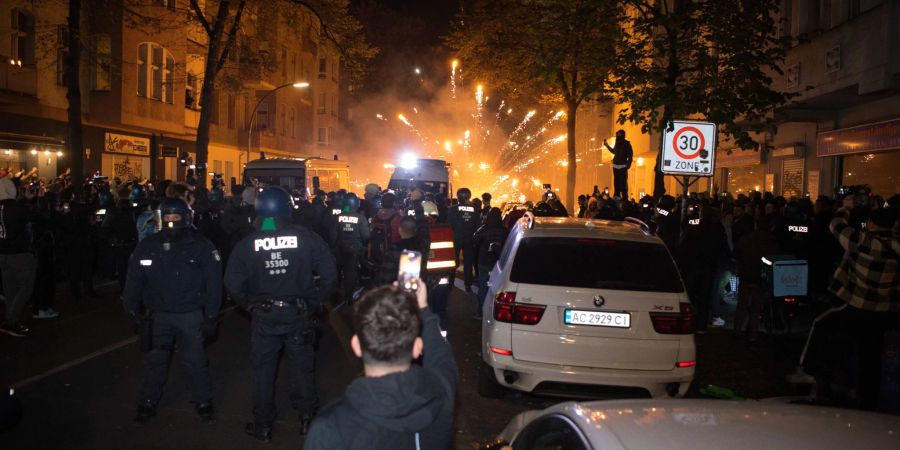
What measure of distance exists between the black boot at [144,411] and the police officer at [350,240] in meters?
4.81

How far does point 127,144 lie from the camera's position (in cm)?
2831

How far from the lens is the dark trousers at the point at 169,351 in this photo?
585 centimetres

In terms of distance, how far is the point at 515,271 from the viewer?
6234 mm

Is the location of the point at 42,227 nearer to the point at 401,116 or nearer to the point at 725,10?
the point at 725,10

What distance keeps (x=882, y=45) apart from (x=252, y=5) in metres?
20.6

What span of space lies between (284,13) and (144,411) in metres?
23.2

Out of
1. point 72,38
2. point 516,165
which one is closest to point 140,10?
point 72,38

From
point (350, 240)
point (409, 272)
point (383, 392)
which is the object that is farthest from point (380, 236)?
point (383, 392)

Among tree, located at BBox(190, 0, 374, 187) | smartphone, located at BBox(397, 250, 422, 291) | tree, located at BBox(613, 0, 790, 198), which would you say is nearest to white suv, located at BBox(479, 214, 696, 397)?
smartphone, located at BBox(397, 250, 422, 291)

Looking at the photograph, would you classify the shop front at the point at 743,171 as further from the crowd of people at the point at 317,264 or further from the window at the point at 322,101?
the window at the point at 322,101

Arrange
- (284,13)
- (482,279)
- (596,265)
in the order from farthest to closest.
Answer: (284,13) → (482,279) → (596,265)

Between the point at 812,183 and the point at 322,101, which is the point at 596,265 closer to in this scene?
the point at 812,183

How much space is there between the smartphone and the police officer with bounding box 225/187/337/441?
2.37 meters

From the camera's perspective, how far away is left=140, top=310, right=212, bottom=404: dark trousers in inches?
230
